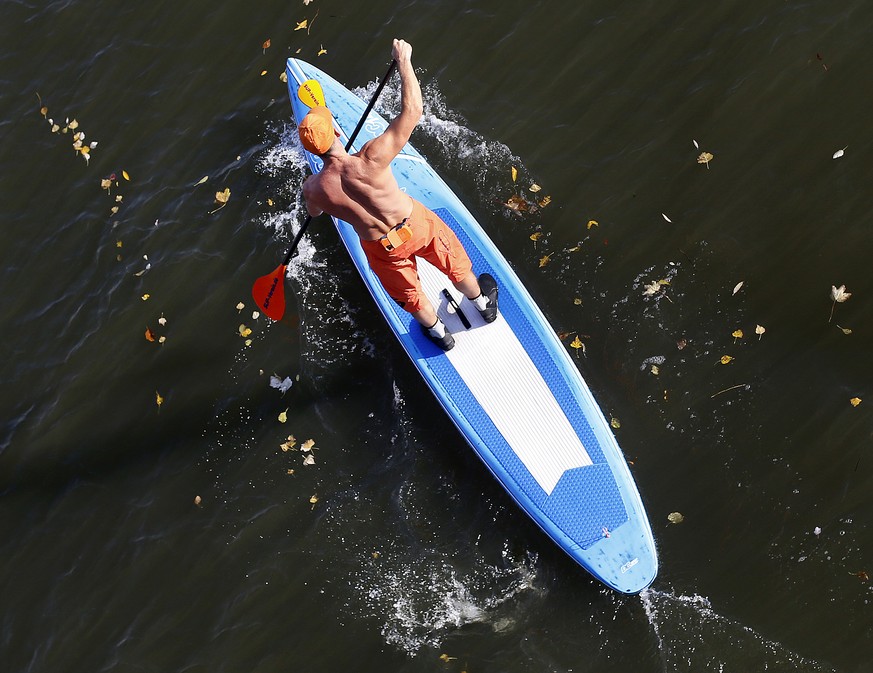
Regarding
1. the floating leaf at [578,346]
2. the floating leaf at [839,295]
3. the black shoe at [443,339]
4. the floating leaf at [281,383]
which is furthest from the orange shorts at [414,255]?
the floating leaf at [839,295]

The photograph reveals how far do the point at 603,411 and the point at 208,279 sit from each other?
4.29 metres

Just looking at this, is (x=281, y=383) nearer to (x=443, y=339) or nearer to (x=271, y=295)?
(x=271, y=295)

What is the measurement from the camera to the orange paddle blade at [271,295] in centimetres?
696

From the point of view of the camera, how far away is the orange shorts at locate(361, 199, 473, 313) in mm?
5672

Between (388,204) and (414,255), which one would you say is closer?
(388,204)

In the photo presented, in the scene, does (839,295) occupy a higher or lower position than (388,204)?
lower

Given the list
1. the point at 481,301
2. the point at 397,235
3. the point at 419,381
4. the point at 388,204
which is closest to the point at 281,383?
the point at 419,381

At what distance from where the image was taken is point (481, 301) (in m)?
6.62

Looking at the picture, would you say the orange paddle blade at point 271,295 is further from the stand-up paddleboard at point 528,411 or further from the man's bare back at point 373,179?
the man's bare back at point 373,179

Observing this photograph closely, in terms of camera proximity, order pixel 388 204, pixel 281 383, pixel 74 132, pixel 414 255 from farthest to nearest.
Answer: pixel 74 132, pixel 281 383, pixel 414 255, pixel 388 204

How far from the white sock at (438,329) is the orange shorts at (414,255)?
0.42m

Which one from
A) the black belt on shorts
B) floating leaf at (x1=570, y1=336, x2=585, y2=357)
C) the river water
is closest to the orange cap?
the black belt on shorts

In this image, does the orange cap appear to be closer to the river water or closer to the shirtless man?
the shirtless man

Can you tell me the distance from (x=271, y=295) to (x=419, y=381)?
1571 mm
